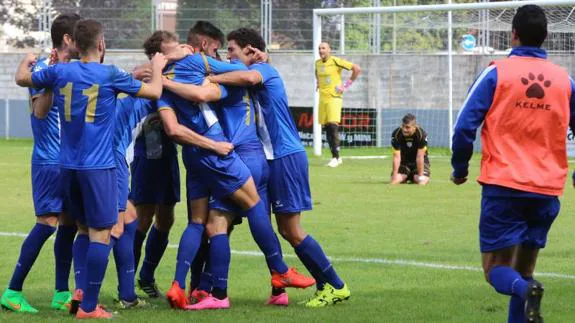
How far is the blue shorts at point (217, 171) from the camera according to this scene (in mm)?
8109

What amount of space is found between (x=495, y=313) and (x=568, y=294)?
98 centimetres

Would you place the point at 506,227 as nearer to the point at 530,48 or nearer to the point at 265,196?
the point at 530,48

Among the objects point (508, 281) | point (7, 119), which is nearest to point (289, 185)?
point (508, 281)

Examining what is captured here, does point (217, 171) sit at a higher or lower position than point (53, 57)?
lower

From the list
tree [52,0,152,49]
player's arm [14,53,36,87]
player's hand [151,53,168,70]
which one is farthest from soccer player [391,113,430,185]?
tree [52,0,152,49]

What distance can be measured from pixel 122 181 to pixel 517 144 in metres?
2.73

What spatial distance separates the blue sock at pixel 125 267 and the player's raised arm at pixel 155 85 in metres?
1.08

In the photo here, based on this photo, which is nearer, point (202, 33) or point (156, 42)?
point (156, 42)

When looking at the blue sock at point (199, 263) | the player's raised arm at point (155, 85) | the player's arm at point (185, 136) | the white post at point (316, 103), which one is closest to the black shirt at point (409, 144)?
the white post at point (316, 103)

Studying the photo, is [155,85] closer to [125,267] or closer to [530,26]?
[125,267]

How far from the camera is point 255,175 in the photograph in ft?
27.6

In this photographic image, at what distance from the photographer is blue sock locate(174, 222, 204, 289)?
812 cm

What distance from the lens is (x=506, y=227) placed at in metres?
6.71

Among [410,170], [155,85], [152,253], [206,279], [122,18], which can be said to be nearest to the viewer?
[155,85]
